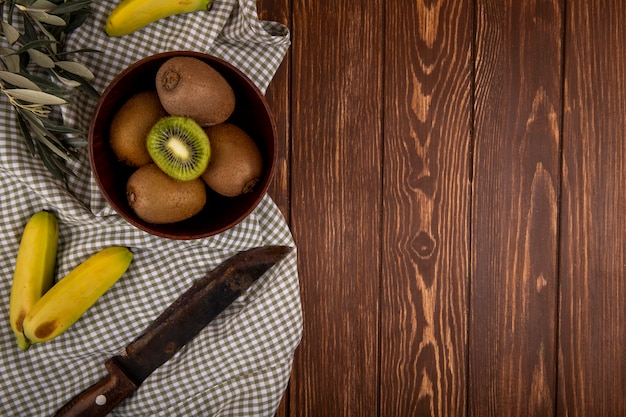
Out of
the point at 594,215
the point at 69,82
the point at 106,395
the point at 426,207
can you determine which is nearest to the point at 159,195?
the point at 69,82

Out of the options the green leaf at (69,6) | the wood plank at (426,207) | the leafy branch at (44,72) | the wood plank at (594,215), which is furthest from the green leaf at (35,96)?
the wood plank at (594,215)

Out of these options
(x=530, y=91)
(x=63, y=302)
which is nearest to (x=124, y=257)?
(x=63, y=302)

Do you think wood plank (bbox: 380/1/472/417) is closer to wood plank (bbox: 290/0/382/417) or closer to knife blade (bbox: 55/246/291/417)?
wood plank (bbox: 290/0/382/417)

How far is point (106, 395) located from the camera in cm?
77

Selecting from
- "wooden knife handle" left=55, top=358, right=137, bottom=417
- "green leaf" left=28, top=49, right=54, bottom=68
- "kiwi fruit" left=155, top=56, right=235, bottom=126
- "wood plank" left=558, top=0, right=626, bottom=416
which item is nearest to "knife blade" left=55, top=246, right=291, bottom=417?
"wooden knife handle" left=55, top=358, right=137, bottom=417

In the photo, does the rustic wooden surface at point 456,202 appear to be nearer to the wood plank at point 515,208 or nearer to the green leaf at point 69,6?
the wood plank at point 515,208

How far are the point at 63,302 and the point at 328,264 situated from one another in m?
0.36

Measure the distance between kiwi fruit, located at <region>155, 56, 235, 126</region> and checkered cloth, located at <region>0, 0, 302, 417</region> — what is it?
12 cm

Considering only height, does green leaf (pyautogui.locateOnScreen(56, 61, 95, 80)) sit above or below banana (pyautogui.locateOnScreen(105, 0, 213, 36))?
below

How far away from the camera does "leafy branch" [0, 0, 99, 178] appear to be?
0.64m

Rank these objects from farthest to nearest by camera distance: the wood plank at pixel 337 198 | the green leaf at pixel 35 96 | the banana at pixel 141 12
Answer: the wood plank at pixel 337 198, the banana at pixel 141 12, the green leaf at pixel 35 96

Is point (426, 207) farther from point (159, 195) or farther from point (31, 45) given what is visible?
point (31, 45)

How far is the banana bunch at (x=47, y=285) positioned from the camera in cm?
73

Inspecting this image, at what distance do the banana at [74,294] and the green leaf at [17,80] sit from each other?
0.72 ft
